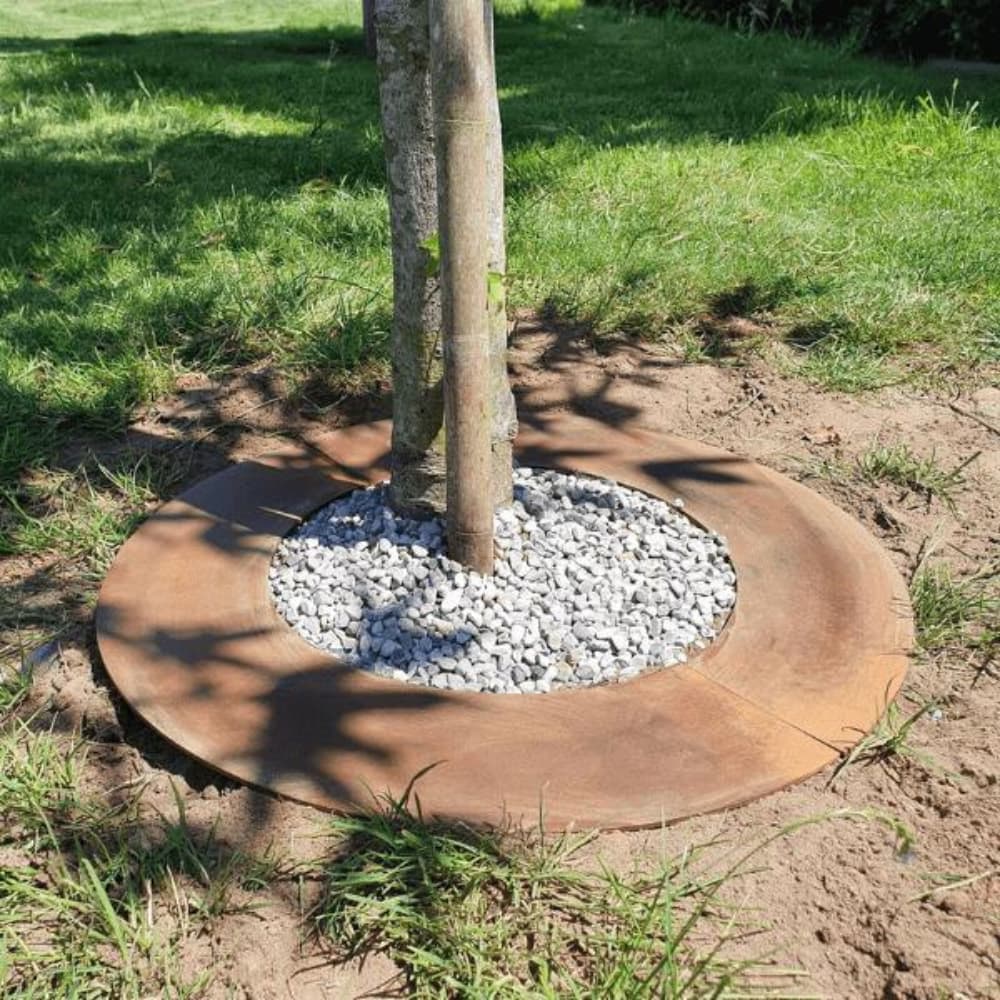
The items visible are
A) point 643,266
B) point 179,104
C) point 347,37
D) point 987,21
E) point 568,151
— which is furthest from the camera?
point 347,37

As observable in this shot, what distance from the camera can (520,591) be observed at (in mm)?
2746

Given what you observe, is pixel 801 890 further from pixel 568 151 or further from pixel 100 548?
pixel 568 151

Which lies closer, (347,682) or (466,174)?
(466,174)

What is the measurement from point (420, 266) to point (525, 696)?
1.04 m

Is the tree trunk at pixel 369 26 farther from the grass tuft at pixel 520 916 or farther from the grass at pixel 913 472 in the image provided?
the grass tuft at pixel 520 916

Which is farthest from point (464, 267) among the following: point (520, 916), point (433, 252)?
point (520, 916)

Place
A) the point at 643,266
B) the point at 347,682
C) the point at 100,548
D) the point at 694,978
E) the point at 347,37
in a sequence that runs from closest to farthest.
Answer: the point at 694,978 < the point at 347,682 < the point at 100,548 < the point at 643,266 < the point at 347,37

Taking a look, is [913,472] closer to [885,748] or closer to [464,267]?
[885,748]

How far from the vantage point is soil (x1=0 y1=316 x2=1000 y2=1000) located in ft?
6.31

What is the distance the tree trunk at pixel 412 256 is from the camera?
2410 millimetres

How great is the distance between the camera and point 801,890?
2.05 metres

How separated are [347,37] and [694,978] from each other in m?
9.84

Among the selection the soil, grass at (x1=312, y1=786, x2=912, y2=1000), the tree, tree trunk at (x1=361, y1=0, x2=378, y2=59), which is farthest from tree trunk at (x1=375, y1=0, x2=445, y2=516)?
tree trunk at (x1=361, y1=0, x2=378, y2=59)

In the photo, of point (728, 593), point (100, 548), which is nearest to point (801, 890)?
point (728, 593)
